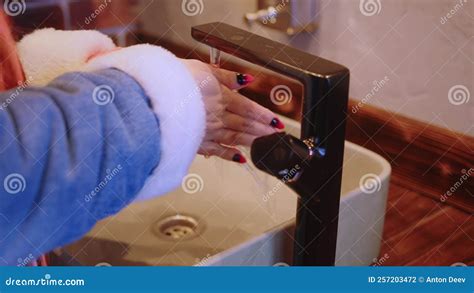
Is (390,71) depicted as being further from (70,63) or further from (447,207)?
(70,63)

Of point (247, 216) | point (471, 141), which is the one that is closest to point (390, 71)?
point (471, 141)

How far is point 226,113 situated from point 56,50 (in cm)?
15

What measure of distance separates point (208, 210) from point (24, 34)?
Answer: 274mm

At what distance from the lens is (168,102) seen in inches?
14.4

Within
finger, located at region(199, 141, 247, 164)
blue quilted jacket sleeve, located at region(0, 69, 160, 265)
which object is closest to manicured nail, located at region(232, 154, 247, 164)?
finger, located at region(199, 141, 247, 164)

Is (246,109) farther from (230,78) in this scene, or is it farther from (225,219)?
(225,219)

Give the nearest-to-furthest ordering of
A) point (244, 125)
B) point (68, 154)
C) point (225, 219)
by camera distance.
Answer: point (68, 154), point (244, 125), point (225, 219)

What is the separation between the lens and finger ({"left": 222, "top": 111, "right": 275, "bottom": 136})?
0.43 m

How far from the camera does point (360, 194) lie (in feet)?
1.63

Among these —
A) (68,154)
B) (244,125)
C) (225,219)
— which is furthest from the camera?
(225,219)

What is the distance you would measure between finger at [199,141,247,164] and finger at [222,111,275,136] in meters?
0.02

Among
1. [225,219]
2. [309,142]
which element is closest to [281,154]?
[309,142]

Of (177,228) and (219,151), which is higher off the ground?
(219,151)

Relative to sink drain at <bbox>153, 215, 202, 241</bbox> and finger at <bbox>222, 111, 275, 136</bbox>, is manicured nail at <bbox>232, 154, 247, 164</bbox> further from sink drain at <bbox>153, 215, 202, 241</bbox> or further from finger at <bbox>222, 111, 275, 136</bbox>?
sink drain at <bbox>153, 215, 202, 241</bbox>
